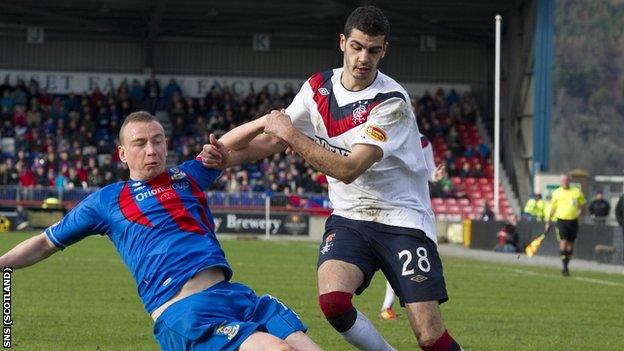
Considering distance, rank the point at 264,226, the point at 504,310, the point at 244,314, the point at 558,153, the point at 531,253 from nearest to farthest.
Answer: the point at 244,314 < the point at 504,310 < the point at 531,253 < the point at 264,226 < the point at 558,153

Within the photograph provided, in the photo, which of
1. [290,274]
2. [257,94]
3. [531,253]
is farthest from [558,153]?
[290,274]

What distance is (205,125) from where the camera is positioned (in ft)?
161

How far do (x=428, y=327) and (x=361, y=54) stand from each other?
5.35 ft

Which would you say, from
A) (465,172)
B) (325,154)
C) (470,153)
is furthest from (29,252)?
(470,153)

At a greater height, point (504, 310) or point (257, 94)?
point (257, 94)

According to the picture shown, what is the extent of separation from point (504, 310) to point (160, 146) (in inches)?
381

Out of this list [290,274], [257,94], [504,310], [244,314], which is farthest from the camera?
[257,94]

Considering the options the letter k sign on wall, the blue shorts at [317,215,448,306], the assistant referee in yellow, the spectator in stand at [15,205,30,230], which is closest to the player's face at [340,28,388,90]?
the blue shorts at [317,215,448,306]

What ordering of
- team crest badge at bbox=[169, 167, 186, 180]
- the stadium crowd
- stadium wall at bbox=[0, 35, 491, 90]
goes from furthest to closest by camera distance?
stadium wall at bbox=[0, 35, 491, 90] → the stadium crowd → team crest badge at bbox=[169, 167, 186, 180]

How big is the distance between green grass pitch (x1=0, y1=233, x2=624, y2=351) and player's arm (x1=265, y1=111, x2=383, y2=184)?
399 centimetres

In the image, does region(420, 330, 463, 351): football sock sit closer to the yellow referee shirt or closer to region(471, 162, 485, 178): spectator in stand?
the yellow referee shirt

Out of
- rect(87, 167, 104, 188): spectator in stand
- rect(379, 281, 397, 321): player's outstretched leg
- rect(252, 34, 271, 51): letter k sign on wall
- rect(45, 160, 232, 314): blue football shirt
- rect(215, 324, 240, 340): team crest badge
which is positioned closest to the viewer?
rect(215, 324, 240, 340): team crest badge

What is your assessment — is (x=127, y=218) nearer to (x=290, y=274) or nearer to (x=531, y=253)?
(x=290, y=274)

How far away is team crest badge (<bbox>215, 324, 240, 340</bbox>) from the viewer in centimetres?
630
